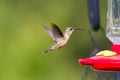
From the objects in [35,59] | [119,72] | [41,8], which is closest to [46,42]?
[35,59]

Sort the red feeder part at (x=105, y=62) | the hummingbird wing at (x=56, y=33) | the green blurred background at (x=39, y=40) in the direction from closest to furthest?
the red feeder part at (x=105, y=62) < the hummingbird wing at (x=56, y=33) < the green blurred background at (x=39, y=40)

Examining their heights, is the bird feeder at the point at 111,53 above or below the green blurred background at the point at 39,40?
above

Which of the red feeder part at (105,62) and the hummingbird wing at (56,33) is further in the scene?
the hummingbird wing at (56,33)

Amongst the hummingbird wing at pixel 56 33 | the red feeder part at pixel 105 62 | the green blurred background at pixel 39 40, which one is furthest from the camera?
the green blurred background at pixel 39 40

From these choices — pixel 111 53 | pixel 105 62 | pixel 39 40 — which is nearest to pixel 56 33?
pixel 111 53

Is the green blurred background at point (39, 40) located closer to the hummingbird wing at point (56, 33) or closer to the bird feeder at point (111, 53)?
the bird feeder at point (111, 53)

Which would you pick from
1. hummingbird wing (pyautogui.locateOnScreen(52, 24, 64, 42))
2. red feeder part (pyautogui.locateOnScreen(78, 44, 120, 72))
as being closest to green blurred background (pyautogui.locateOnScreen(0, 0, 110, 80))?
hummingbird wing (pyautogui.locateOnScreen(52, 24, 64, 42))

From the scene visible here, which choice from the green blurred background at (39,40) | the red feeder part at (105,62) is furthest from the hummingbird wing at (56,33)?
the green blurred background at (39,40)
